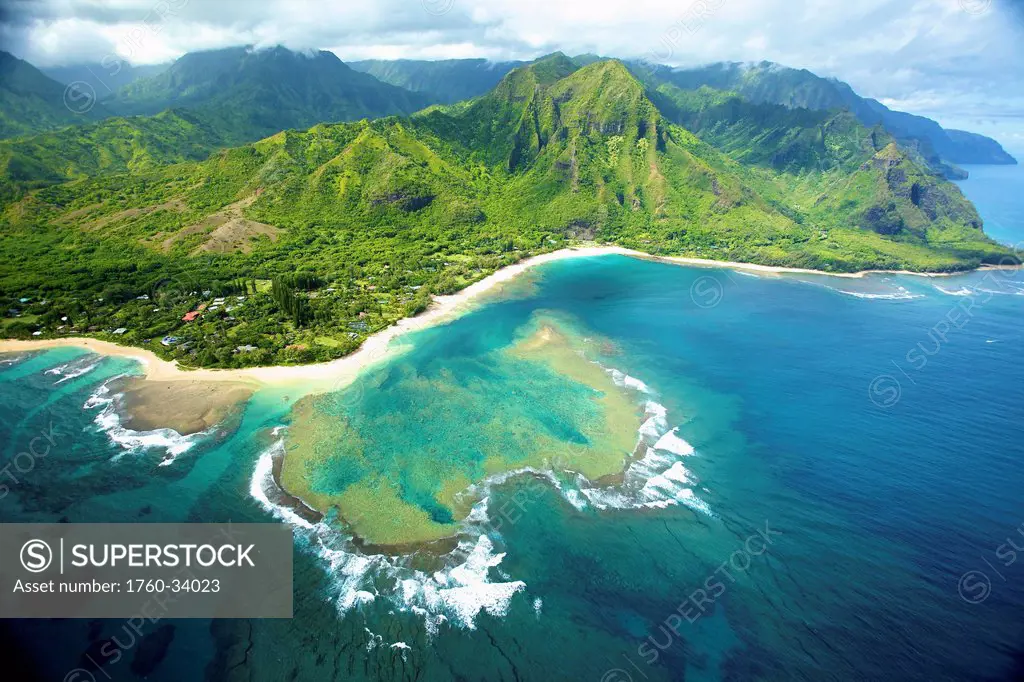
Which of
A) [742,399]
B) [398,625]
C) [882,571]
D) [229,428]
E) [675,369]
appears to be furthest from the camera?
[675,369]

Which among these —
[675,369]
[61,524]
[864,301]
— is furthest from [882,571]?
[864,301]

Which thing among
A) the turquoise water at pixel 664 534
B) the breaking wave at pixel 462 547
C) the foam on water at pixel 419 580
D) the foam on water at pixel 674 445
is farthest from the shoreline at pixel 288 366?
the foam on water at pixel 674 445

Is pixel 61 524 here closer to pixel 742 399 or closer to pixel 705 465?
pixel 705 465

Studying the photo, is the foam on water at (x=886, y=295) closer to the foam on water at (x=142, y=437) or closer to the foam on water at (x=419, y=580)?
the foam on water at (x=419, y=580)

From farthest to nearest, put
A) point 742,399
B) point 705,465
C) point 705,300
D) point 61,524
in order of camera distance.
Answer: point 705,300, point 742,399, point 705,465, point 61,524

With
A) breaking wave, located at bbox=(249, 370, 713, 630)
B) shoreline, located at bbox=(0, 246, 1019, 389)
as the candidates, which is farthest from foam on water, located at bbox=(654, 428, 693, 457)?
shoreline, located at bbox=(0, 246, 1019, 389)

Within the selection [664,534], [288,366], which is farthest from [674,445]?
[288,366]
